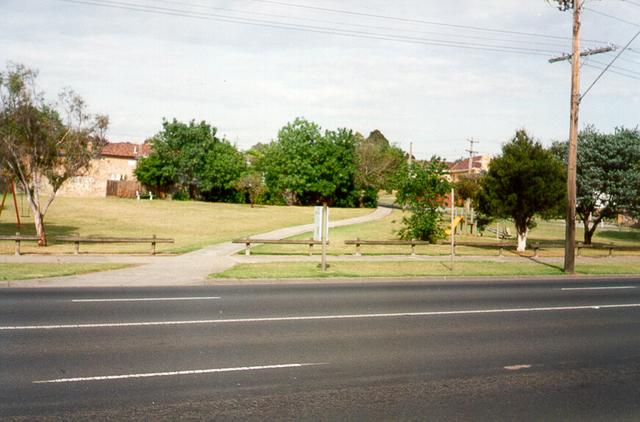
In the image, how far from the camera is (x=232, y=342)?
29.8ft

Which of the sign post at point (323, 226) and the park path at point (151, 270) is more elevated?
the sign post at point (323, 226)

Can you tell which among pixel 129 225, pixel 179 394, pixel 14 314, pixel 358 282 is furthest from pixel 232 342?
pixel 129 225

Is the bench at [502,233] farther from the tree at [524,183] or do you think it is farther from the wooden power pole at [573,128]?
the wooden power pole at [573,128]

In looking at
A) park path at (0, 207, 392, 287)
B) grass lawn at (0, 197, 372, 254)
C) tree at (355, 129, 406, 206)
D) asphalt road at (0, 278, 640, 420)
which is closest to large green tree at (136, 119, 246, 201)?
grass lawn at (0, 197, 372, 254)

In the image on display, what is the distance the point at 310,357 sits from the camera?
327 inches

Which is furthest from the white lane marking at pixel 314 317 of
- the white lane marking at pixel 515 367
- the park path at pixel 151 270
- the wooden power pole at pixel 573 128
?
the wooden power pole at pixel 573 128

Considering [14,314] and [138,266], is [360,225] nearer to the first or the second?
[138,266]

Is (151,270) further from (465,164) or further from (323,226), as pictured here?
(465,164)

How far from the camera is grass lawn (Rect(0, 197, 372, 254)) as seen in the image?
26.8m

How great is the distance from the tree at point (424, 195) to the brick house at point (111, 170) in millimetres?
48274

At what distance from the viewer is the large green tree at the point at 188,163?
216 ft

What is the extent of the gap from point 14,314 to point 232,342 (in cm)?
454

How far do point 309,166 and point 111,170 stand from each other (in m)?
A: 28.7

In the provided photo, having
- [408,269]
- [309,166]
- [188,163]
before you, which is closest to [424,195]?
[408,269]
